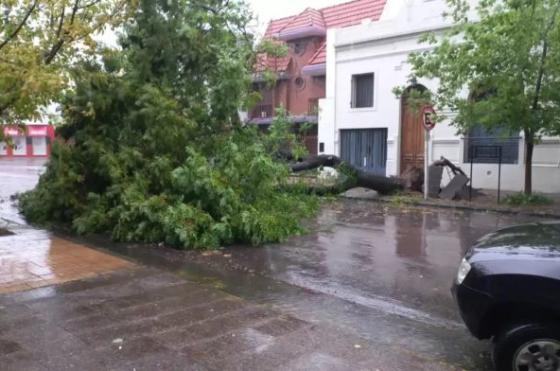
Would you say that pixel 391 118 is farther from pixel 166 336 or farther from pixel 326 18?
pixel 166 336

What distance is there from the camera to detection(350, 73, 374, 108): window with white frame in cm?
2273

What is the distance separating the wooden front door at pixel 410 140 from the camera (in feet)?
68.4

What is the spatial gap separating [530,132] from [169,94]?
9.02 meters

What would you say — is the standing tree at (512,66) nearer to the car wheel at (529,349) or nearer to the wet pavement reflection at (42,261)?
the wet pavement reflection at (42,261)

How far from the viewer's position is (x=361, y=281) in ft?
23.0

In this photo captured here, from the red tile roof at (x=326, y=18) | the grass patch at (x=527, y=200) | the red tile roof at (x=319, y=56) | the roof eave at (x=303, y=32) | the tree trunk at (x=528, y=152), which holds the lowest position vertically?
the grass patch at (x=527, y=200)

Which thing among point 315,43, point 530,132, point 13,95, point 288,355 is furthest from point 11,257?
point 315,43

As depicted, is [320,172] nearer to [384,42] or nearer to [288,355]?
[384,42]

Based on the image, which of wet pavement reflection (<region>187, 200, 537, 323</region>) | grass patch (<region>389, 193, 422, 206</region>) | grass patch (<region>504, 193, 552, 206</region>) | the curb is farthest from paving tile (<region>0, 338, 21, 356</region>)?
grass patch (<region>504, 193, 552, 206</region>)

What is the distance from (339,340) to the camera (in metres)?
4.79

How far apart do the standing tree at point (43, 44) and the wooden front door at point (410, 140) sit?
14.0m

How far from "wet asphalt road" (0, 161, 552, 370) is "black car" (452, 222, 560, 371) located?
21.3 inches

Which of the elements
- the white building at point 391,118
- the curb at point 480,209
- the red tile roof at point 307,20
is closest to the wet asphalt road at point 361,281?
the curb at point 480,209

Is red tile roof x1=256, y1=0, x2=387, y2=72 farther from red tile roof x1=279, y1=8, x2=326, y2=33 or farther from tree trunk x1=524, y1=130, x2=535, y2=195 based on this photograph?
tree trunk x1=524, y1=130, x2=535, y2=195
